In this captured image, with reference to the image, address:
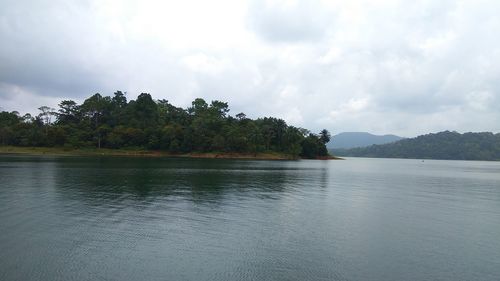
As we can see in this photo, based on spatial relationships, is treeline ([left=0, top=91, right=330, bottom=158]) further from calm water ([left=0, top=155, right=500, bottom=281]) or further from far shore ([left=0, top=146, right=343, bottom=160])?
calm water ([left=0, top=155, right=500, bottom=281])

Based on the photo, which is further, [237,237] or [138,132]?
[138,132]

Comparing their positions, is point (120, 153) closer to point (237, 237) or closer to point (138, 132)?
point (138, 132)

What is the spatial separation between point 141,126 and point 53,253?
176 metres

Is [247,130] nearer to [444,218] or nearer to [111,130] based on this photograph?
[111,130]

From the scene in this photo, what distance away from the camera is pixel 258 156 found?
593 ft

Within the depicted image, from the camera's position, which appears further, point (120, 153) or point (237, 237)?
point (120, 153)

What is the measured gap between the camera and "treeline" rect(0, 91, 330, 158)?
167 metres

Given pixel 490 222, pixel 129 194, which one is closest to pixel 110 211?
pixel 129 194

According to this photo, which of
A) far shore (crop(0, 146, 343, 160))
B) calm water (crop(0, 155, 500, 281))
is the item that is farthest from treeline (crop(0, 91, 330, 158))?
calm water (crop(0, 155, 500, 281))

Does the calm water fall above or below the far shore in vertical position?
below

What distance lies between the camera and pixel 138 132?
17600 centimetres

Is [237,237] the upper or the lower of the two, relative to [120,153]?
lower

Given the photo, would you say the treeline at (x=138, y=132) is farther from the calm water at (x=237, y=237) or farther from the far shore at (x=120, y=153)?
the calm water at (x=237, y=237)

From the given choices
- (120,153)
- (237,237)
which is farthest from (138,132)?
(237,237)
